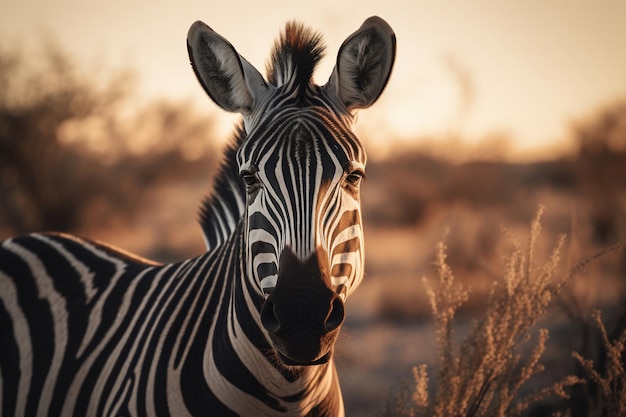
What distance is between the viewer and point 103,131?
54.1 ft

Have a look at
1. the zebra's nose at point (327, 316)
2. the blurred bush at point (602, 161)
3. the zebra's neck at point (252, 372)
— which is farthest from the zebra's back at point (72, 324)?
the blurred bush at point (602, 161)

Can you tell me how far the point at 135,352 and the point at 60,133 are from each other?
13495mm

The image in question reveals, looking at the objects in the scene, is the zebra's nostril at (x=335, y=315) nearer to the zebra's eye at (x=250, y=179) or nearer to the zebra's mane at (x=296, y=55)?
the zebra's eye at (x=250, y=179)

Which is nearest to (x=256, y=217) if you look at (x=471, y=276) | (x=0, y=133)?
(x=471, y=276)

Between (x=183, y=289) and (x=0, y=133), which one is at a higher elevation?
(x=0, y=133)

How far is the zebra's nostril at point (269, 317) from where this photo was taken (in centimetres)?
205

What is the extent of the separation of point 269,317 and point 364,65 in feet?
3.60

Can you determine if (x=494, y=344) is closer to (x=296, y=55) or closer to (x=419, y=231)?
(x=296, y=55)

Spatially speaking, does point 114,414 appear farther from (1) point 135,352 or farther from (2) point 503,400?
(2) point 503,400

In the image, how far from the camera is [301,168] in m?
2.27

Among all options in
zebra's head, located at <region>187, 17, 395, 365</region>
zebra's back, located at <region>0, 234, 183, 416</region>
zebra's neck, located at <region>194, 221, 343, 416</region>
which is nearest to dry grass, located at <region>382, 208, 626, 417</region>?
zebra's neck, located at <region>194, 221, 343, 416</region>

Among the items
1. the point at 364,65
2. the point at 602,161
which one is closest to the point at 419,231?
the point at 602,161

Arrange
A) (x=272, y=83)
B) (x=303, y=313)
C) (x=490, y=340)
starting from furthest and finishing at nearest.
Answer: (x=490, y=340) < (x=272, y=83) < (x=303, y=313)

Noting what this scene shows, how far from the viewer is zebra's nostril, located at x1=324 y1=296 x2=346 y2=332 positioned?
204 cm
